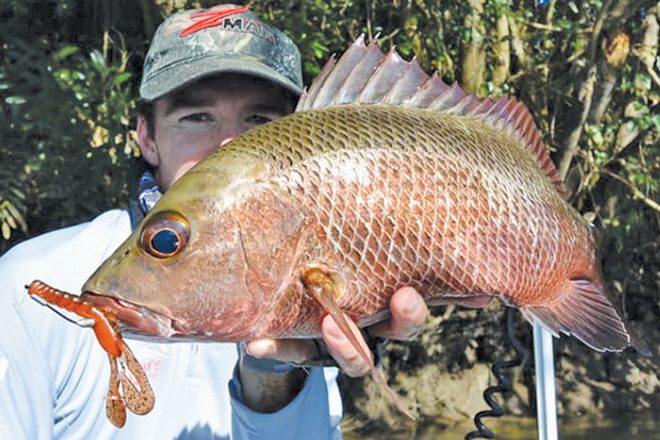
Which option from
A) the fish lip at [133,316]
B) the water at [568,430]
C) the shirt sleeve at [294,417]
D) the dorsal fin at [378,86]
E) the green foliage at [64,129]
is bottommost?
the water at [568,430]

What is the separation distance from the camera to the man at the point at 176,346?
6.64 ft

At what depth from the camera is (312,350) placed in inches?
64.8

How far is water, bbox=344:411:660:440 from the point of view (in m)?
A: 6.95

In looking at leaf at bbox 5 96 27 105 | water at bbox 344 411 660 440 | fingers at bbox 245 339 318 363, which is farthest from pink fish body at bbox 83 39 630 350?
water at bbox 344 411 660 440

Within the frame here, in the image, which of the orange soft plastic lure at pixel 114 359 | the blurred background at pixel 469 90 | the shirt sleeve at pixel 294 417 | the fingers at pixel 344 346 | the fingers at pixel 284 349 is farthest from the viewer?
the blurred background at pixel 469 90

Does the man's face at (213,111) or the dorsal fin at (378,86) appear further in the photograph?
the man's face at (213,111)

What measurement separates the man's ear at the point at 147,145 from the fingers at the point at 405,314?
97 centimetres

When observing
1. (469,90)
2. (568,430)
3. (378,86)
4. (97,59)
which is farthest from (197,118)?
(568,430)

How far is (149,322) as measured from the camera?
1.30 metres

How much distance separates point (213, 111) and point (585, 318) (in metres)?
0.96

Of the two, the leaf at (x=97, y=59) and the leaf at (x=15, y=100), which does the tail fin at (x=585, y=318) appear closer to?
the leaf at (x=97, y=59)

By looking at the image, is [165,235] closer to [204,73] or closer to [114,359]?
[114,359]

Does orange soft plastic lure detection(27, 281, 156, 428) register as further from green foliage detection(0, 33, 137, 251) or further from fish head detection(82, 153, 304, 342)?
green foliage detection(0, 33, 137, 251)

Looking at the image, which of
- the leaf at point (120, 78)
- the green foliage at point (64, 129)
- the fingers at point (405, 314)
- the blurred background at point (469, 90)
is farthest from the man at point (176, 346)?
the green foliage at point (64, 129)
